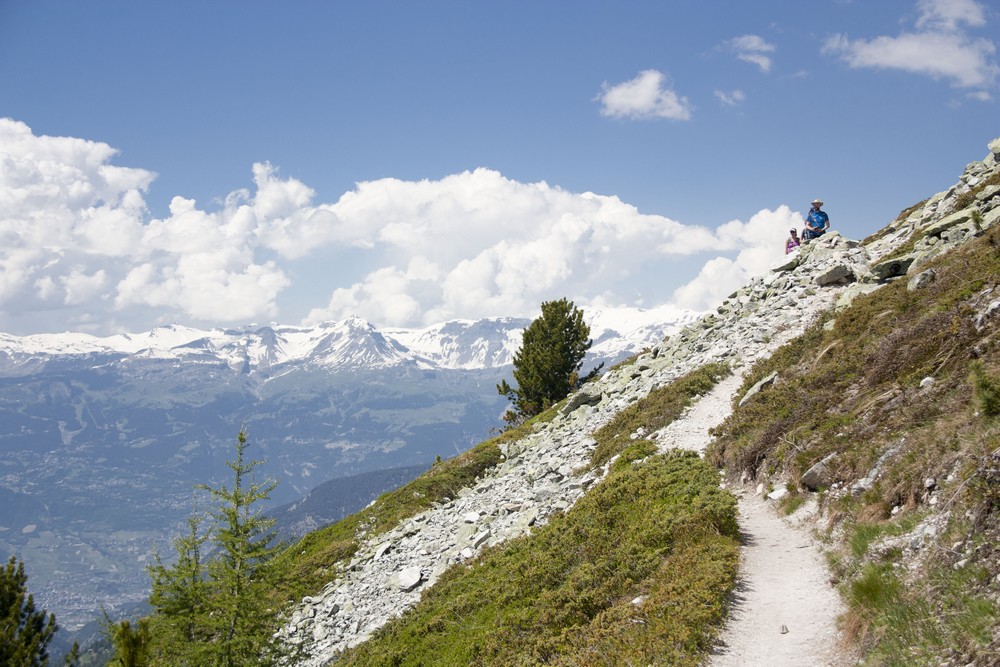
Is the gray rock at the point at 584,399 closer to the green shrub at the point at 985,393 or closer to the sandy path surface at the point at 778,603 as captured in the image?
the sandy path surface at the point at 778,603

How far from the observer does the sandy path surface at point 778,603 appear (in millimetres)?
8945

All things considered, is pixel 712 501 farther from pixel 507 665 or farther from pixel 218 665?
pixel 218 665

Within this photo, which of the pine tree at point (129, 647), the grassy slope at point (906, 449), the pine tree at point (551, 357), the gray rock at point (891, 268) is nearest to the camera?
the grassy slope at point (906, 449)

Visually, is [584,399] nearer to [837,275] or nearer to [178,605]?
[837,275]

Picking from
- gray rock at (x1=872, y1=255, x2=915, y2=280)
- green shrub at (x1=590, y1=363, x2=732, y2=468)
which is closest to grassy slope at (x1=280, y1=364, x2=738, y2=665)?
green shrub at (x1=590, y1=363, x2=732, y2=468)

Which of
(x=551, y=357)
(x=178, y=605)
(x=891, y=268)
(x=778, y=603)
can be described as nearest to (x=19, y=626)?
(x=178, y=605)

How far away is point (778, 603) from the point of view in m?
10.6

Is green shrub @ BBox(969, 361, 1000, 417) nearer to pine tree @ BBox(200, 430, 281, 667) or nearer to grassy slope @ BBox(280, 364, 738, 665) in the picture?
grassy slope @ BBox(280, 364, 738, 665)

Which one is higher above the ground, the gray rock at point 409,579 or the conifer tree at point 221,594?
the conifer tree at point 221,594

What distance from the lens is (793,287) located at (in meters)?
38.0

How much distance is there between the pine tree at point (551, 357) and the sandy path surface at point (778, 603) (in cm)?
3894

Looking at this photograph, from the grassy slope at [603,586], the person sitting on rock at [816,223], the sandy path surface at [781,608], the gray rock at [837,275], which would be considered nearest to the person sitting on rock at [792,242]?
the person sitting on rock at [816,223]

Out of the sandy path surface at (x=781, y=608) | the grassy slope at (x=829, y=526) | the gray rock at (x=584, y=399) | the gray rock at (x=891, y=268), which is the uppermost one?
the gray rock at (x=891, y=268)

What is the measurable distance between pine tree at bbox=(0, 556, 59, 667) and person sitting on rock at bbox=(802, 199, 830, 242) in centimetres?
4978
